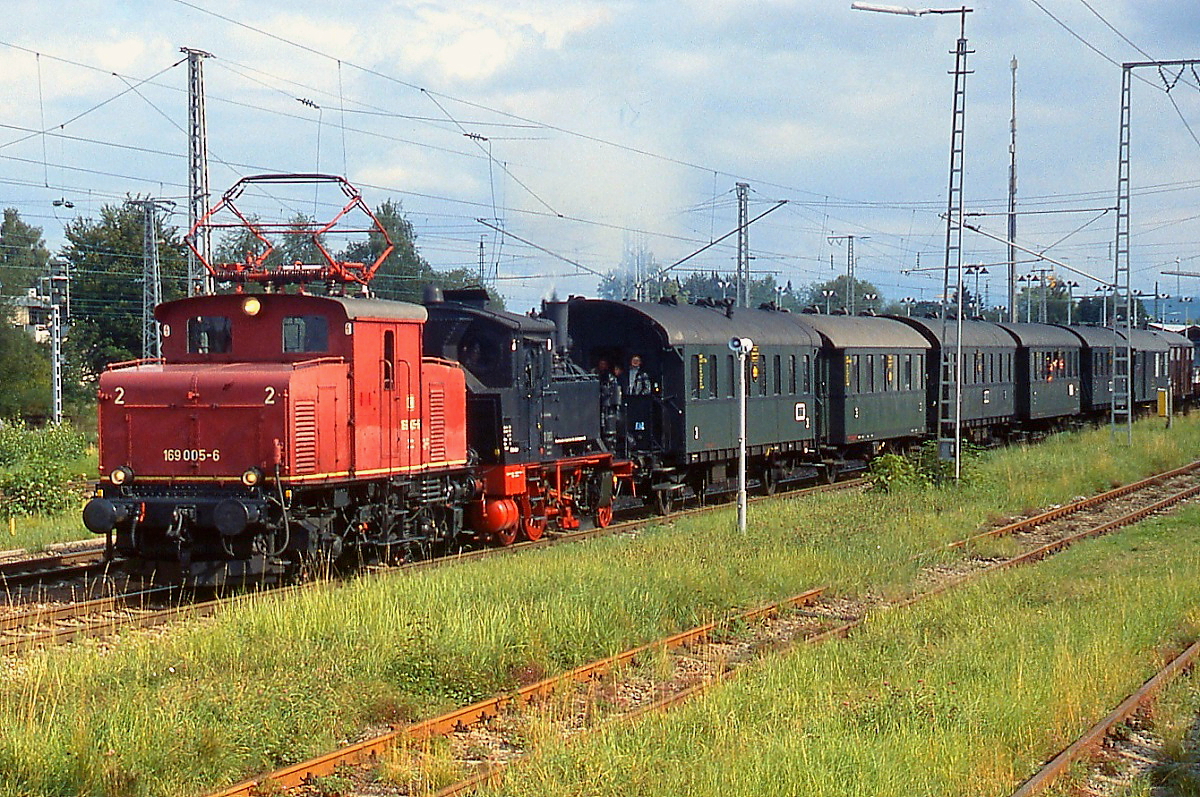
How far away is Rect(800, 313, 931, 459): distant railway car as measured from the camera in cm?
2822

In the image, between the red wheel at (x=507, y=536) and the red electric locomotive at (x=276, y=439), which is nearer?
the red electric locomotive at (x=276, y=439)

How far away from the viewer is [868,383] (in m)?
29.3

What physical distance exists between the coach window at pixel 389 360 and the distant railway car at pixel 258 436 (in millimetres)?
18

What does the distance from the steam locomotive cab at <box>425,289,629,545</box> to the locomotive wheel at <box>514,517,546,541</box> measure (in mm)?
10

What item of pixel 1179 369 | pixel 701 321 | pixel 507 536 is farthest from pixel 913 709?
pixel 1179 369

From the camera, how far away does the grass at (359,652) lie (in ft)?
25.7

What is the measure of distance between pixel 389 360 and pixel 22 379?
38.4 metres

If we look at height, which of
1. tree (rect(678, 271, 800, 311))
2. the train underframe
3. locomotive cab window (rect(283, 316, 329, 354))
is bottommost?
the train underframe

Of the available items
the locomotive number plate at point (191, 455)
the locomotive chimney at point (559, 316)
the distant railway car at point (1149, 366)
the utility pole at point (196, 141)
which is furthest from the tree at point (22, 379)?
the distant railway car at point (1149, 366)

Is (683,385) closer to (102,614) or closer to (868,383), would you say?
(868,383)

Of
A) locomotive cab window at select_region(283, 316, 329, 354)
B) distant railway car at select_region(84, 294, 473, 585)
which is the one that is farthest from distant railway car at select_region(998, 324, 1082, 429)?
locomotive cab window at select_region(283, 316, 329, 354)

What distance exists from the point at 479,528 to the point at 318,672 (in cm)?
840

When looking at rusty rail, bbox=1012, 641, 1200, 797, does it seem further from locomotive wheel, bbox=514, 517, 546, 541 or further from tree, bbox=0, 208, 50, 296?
tree, bbox=0, 208, 50, 296

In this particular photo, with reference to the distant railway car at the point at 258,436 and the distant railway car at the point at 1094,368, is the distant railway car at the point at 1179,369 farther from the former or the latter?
the distant railway car at the point at 258,436
